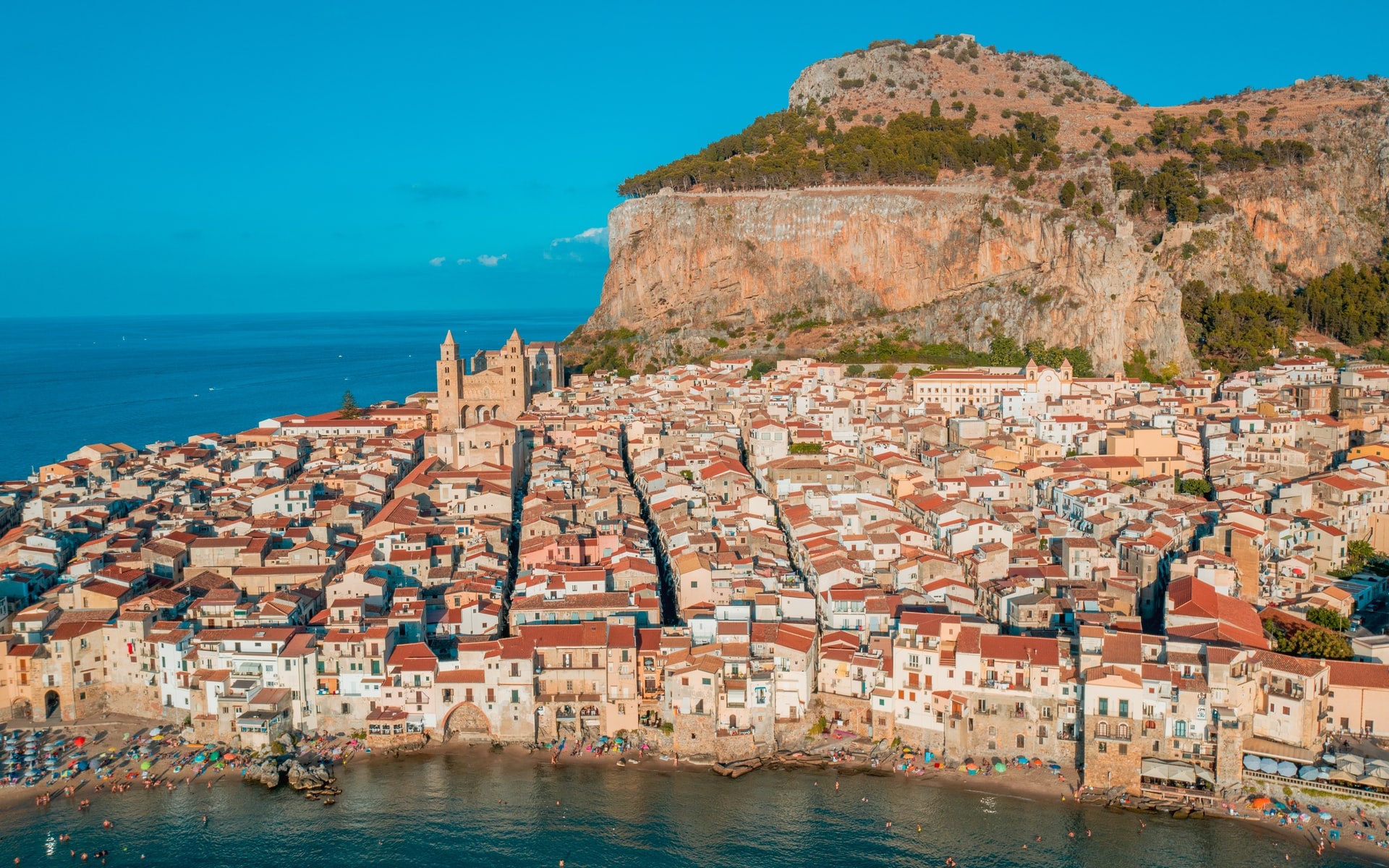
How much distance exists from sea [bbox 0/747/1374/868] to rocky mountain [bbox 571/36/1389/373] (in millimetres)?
46528

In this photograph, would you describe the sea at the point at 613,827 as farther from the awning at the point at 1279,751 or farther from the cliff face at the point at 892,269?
the cliff face at the point at 892,269

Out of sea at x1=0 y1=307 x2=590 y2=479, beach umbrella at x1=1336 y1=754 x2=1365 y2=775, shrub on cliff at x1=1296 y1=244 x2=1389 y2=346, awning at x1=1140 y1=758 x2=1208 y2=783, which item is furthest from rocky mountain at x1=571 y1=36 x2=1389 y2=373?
awning at x1=1140 y1=758 x2=1208 y2=783

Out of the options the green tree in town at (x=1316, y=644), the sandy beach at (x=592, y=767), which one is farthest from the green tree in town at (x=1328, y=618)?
the sandy beach at (x=592, y=767)

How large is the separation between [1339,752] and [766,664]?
40.8 ft

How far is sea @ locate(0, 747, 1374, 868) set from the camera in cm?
2222

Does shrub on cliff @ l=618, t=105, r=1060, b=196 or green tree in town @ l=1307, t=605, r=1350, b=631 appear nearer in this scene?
green tree in town @ l=1307, t=605, r=1350, b=631

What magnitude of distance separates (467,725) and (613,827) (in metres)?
4.94

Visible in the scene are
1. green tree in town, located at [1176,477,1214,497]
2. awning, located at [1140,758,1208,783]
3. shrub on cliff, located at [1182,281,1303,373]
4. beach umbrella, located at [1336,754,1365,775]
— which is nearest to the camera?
beach umbrella, located at [1336,754,1365,775]

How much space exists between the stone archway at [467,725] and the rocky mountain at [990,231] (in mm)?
47645

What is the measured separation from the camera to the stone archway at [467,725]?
26.2 meters

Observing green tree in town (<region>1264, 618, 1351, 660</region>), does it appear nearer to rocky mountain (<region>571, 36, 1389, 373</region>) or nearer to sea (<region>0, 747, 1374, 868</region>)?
sea (<region>0, 747, 1374, 868</region>)

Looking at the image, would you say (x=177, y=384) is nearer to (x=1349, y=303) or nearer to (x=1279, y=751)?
(x=1349, y=303)

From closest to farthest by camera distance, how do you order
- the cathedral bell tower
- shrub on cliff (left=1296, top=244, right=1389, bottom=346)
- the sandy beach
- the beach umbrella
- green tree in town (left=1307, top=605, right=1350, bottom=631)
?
the beach umbrella < the sandy beach < green tree in town (left=1307, top=605, right=1350, bottom=631) < the cathedral bell tower < shrub on cliff (left=1296, top=244, right=1389, bottom=346)

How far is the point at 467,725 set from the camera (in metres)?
26.3
